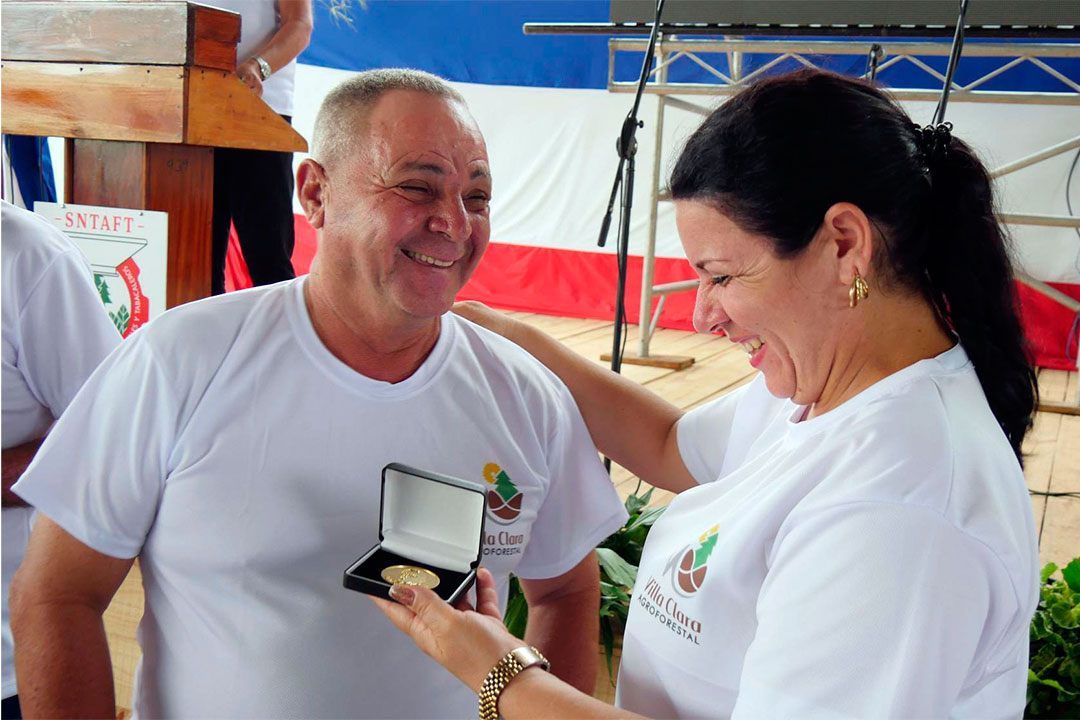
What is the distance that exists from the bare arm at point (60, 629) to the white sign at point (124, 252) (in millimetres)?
779

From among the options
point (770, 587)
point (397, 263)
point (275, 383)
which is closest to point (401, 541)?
point (275, 383)

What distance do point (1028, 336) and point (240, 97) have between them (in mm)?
1490

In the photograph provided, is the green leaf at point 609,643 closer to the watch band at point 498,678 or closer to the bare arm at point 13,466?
the watch band at point 498,678

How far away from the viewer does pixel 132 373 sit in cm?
122

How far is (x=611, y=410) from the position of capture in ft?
5.52

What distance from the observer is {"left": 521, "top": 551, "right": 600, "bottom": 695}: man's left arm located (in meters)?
1.53

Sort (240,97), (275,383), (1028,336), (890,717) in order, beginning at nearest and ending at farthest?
(890,717) → (1028,336) → (275,383) → (240,97)

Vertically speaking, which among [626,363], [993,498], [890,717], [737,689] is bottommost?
[626,363]

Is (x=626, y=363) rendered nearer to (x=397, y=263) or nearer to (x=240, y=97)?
(x=240, y=97)

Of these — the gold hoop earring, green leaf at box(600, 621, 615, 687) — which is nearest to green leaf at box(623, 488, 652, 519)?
green leaf at box(600, 621, 615, 687)

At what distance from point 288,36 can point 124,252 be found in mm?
863

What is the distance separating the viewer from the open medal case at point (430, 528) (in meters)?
1.17

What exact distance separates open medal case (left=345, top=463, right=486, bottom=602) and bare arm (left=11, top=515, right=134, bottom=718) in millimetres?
347

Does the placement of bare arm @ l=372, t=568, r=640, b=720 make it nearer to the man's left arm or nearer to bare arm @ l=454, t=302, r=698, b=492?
the man's left arm
